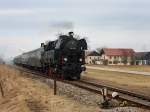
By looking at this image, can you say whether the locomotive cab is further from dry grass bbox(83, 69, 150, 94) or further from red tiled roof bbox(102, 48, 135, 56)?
red tiled roof bbox(102, 48, 135, 56)

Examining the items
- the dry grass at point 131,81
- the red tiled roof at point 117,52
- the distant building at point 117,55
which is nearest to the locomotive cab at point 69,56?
the dry grass at point 131,81

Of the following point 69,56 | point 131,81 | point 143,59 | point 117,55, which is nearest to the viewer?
point 69,56

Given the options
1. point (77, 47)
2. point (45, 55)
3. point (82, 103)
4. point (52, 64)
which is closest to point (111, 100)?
point (82, 103)

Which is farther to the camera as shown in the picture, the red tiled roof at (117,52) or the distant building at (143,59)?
the red tiled roof at (117,52)

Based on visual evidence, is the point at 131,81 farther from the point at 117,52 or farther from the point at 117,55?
the point at 117,52

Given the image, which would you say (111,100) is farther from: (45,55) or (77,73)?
(45,55)

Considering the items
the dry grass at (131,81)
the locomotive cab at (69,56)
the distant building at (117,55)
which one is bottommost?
the dry grass at (131,81)

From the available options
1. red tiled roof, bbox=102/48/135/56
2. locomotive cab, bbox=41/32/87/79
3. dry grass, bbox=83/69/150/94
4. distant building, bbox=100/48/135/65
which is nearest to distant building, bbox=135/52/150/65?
distant building, bbox=100/48/135/65

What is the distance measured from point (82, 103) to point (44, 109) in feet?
7.08

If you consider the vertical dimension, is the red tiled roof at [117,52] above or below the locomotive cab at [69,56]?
above

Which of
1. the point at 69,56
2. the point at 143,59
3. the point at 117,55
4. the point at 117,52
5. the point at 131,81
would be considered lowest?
the point at 131,81

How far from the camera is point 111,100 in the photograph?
19.3 m

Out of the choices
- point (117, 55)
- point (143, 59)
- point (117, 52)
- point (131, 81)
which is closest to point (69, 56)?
point (131, 81)

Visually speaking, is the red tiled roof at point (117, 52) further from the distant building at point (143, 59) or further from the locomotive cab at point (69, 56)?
the locomotive cab at point (69, 56)
